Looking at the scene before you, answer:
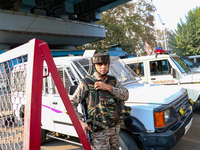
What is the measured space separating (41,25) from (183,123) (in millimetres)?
9245

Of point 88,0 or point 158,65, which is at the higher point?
point 88,0

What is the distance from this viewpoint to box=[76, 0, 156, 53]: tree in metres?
18.2

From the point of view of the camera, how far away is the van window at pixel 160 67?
19.2ft

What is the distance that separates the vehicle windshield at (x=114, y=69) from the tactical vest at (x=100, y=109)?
126 cm

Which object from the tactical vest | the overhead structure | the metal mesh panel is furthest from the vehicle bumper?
the overhead structure

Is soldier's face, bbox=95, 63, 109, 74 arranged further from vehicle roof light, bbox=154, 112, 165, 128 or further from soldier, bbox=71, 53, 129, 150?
vehicle roof light, bbox=154, 112, 165, 128

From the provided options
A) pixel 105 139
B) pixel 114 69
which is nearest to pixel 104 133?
pixel 105 139

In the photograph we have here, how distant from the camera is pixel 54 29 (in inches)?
409

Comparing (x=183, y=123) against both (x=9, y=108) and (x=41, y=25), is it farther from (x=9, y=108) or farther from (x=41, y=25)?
(x=41, y=25)

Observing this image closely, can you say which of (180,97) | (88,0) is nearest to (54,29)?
(88,0)

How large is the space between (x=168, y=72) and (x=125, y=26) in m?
15.5

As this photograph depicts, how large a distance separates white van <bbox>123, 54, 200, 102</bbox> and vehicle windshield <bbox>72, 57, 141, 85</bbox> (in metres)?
1.33

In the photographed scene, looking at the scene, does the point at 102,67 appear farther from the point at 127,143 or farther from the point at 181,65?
the point at 181,65

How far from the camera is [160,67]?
6012 mm
